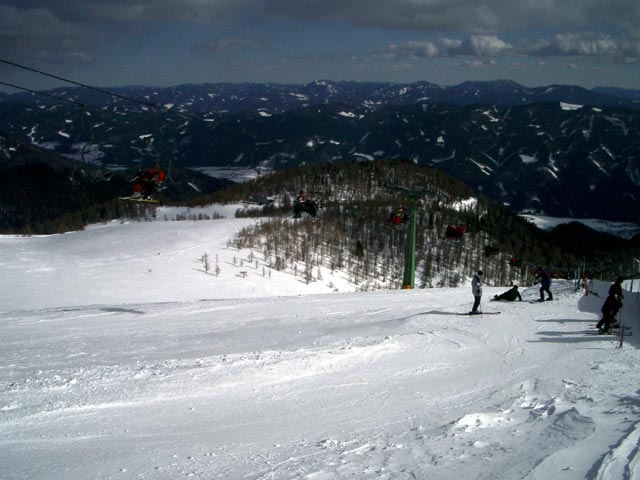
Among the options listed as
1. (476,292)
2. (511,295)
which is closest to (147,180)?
(476,292)

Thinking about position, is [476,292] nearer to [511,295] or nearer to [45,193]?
[511,295]

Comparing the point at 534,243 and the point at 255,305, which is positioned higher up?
the point at 255,305

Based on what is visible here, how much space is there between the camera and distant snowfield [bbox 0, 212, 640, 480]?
6.98 metres

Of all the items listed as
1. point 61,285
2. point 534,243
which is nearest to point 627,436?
point 61,285

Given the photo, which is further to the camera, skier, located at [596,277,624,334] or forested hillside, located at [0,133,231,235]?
forested hillside, located at [0,133,231,235]

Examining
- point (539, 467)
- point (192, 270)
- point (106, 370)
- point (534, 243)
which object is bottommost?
point (534, 243)

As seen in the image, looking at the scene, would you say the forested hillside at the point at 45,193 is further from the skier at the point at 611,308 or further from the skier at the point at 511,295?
the skier at the point at 611,308

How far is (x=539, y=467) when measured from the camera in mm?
6340

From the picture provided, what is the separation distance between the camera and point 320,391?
10.2m

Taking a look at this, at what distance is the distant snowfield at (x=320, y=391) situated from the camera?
6977 millimetres

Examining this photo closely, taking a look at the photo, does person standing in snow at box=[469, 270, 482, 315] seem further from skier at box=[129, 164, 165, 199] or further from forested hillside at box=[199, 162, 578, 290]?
forested hillside at box=[199, 162, 578, 290]

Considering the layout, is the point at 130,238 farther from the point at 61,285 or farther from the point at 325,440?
the point at 325,440

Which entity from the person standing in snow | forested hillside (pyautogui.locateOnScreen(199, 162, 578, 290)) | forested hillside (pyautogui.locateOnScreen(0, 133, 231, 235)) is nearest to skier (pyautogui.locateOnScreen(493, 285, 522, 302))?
the person standing in snow

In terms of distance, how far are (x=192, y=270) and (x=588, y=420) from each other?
2873 centimetres
